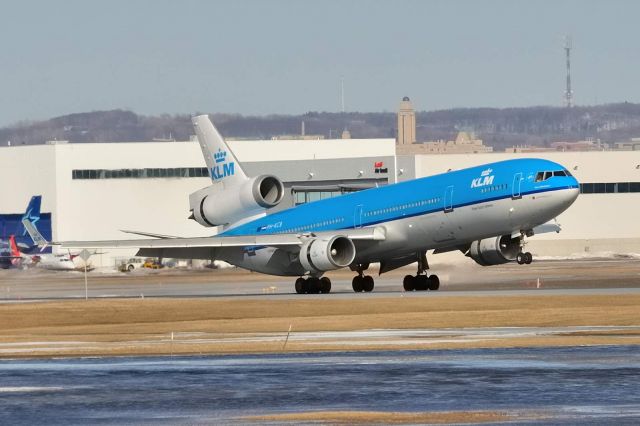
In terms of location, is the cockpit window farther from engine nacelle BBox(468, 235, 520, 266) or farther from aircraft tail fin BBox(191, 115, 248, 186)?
aircraft tail fin BBox(191, 115, 248, 186)

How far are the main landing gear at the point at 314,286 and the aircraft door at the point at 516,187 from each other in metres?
10.8

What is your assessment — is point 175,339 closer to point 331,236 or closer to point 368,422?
point 368,422

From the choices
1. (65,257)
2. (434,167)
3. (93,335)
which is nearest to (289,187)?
(434,167)

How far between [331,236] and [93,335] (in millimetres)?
21689

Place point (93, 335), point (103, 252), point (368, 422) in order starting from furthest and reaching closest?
point (103, 252) → point (93, 335) → point (368, 422)

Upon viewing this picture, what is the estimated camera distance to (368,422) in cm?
2181

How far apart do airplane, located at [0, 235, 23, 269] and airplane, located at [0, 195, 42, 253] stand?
→ 4.33 meters

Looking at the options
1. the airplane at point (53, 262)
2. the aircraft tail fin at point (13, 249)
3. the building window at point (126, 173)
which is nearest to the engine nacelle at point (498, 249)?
the airplane at point (53, 262)

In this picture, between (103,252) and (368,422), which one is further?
(103,252)

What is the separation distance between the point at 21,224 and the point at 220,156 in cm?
7353

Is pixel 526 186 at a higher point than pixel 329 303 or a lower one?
higher

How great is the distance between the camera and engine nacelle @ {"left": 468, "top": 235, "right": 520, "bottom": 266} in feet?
201

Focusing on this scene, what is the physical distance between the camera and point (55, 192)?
139000mm

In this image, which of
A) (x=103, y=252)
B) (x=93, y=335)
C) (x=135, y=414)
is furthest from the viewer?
(x=103, y=252)
